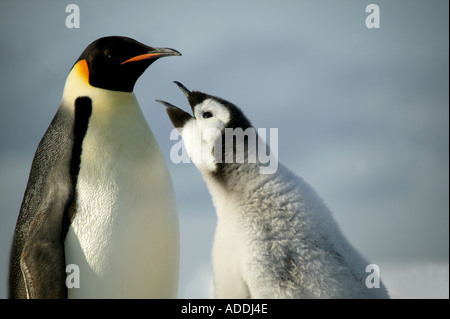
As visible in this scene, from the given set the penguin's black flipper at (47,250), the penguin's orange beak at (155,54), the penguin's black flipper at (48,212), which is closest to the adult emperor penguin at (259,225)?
the penguin's orange beak at (155,54)

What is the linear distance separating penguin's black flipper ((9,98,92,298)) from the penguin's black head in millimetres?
137

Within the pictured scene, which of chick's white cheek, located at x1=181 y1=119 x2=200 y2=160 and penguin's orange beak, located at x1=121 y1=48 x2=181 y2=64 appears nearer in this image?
chick's white cheek, located at x1=181 y1=119 x2=200 y2=160

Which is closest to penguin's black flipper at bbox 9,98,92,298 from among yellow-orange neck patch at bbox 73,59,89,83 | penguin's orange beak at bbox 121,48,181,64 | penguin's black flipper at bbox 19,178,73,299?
penguin's black flipper at bbox 19,178,73,299

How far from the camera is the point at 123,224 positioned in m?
2.54

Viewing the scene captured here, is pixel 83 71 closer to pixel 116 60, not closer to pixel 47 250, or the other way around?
pixel 116 60

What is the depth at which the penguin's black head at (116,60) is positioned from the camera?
106 inches

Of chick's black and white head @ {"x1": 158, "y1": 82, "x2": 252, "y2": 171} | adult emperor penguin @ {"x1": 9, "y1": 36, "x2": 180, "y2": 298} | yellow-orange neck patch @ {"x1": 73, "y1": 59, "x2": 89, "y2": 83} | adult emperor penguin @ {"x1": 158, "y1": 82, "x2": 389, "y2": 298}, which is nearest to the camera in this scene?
adult emperor penguin @ {"x1": 158, "y1": 82, "x2": 389, "y2": 298}

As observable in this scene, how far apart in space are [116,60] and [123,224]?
2.45 feet

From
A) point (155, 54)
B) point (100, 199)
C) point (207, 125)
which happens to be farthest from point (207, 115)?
point (100, 199)

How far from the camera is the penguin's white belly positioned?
2482mm

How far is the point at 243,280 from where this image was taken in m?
2.10

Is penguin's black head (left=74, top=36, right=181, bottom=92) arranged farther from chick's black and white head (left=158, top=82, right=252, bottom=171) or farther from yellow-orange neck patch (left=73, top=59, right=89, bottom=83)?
chick's black and white head (left=158, top=82, right=252, bottom=171)
